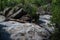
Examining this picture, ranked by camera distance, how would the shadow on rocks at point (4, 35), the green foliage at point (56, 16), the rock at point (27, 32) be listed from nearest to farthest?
the green foliage at point (56, 16) → the rock at point (27, 32) → the shadow on rocks at point (4, 35)

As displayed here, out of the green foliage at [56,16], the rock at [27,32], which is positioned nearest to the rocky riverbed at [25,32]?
the rock at [27,32]

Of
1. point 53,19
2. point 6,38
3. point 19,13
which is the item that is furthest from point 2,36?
point 19,13

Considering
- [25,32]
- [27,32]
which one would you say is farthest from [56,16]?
[25,32]

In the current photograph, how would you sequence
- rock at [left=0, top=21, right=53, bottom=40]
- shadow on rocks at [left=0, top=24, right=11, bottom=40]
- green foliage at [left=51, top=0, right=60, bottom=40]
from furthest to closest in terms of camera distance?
shadow on rocks at [left=0, top=24, right=11, bottom=40], rock at [left=0, top=21, right=53, bottom=40], green foliage at [left=51, top=0, right=60, bottom=40]

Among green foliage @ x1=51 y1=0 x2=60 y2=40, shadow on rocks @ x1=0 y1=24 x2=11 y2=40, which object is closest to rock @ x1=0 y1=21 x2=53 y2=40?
shadow on rocks @ x1=0 y1=24 x2=11 y2=40

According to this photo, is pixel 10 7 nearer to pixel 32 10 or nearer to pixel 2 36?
pixel 32 10

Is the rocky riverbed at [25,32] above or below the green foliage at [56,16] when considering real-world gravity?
below

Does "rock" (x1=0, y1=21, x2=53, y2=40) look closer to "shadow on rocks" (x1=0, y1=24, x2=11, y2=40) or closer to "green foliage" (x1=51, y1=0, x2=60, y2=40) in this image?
"shadow on rocks" (x1=0, y1=24, x2=11, y2=40)

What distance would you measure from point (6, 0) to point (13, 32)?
8607mm

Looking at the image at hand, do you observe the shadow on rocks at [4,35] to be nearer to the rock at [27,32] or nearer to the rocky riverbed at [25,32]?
the rocky riverbed at [25,32]

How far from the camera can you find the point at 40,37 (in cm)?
1210

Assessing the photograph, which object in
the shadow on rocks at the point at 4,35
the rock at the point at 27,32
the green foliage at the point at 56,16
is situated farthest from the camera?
the shadow on rocks at the point at 4,35

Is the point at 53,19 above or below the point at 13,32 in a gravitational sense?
above

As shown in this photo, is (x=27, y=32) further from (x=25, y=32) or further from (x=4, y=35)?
(x=4, y=35)
